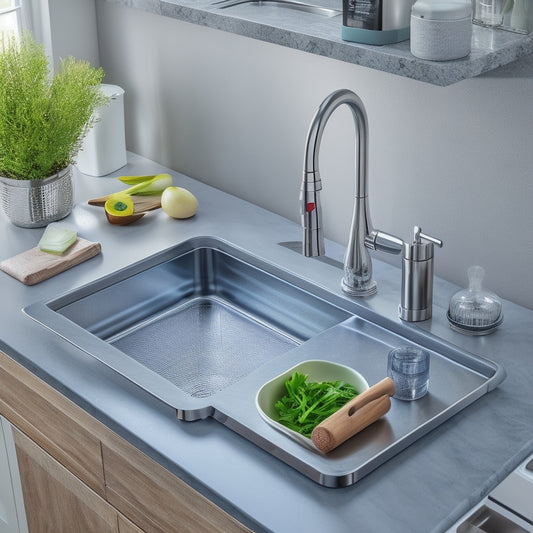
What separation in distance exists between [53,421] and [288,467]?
1.73ft

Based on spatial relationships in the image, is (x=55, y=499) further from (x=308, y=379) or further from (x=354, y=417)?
(x=354, y=417)

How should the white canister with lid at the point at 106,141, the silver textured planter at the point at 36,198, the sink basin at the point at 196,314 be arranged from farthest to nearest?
the white canister with lid at the point at 106,141
the silver textured planter at the point at 36,198
the sink basin at the point at 196,314

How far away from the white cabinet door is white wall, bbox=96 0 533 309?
30.8 inches

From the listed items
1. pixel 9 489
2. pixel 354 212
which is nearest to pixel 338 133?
pixel 354 212

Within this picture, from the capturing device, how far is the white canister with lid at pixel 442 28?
1.36 meters

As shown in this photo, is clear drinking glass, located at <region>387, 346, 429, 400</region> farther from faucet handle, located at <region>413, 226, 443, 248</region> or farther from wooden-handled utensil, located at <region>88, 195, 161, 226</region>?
wooden-handled utensil, located at <region>88, 195, 161, 226</region>

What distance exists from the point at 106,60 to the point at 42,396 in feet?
3.54

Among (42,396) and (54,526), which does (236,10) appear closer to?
(42,396)

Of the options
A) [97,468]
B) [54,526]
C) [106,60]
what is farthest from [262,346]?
[106,60]

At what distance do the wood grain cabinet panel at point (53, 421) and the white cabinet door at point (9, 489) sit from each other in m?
0.08

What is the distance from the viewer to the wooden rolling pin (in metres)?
1.39

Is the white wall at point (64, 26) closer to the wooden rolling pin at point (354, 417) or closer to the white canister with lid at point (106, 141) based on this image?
the white canister with lid at point (106, 141)

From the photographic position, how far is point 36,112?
1928mm

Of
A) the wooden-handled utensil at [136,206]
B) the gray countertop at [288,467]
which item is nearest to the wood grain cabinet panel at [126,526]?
the gray countertop at [288,467]
